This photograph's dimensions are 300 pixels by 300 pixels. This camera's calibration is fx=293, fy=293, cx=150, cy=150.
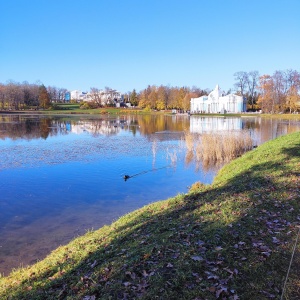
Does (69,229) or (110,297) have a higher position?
(110,297)

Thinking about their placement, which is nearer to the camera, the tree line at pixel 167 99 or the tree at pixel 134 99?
the tree line at pixel 167 99

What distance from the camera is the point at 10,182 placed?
13.1 meters

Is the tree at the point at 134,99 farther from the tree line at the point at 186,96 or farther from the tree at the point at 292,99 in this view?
the tree at the point at 292,99

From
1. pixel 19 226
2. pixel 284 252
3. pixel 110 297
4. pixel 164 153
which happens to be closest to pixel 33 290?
pixel 110 297

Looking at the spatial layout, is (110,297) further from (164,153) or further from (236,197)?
(164,153)

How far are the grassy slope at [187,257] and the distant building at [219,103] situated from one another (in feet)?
268

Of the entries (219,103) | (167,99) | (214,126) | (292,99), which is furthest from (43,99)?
(292,99)

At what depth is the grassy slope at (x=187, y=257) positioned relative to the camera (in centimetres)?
373

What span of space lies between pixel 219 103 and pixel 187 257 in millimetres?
90574

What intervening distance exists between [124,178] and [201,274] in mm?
10067

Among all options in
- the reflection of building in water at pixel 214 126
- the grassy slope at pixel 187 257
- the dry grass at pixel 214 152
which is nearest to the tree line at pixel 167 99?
the reflection of building in water at pixel 214 126

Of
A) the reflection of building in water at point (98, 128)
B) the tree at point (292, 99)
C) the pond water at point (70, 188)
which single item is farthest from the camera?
the tree at point (292, 99)

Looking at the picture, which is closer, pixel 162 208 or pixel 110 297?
pixel 110 297

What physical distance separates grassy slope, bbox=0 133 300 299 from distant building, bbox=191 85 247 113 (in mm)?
81577
